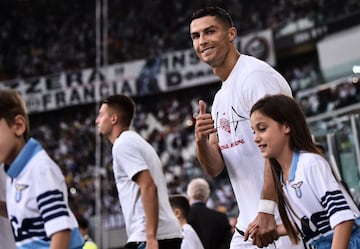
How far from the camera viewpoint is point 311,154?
120 inches

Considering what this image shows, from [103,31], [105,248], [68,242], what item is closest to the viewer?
[68,242]

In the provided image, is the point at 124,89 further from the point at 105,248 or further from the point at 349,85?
the point at 349,85

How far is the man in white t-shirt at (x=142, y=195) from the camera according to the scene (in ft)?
14.8

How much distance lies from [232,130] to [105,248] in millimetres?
18037

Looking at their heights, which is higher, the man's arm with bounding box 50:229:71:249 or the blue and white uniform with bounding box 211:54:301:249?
the blue and white uniform with bounding box 211:54:301:249

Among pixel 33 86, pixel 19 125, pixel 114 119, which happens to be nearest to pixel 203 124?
pixel 19 125

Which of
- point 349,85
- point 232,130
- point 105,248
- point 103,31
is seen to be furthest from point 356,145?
point 103,31

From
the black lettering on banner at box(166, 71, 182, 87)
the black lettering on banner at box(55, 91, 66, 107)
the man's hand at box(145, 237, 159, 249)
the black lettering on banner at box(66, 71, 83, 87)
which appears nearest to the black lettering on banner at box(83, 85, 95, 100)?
the black lettering on banner at box(66, 71, 83, 87)

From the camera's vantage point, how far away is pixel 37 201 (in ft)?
9.54

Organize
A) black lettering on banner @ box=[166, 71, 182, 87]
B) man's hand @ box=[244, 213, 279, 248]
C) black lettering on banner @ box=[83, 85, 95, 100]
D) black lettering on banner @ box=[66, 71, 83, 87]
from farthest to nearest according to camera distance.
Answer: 1. black lettering on banner @ box=[66, 71, 83, 87]
2. black lettering on banner @ box=[83, 85, 95, 100]
3. black lettering on banner @ box=[166, 71, 182, 87]
4. man's hand @ box=[244, 213, 279, 248]

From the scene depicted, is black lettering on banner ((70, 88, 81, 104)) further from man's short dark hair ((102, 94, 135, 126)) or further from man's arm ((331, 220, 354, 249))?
man's arm ((331, 220, 354, 249))

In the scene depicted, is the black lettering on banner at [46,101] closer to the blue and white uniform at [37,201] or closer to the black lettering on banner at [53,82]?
the black lettering on banner at [53,82]

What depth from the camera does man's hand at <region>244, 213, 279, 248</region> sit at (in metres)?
3.28

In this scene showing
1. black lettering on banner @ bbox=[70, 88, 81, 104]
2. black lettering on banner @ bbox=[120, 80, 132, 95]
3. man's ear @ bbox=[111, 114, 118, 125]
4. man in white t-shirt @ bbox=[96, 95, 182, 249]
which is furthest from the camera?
black lettering on banner @ bbox=[70, 88, 81, 104]
